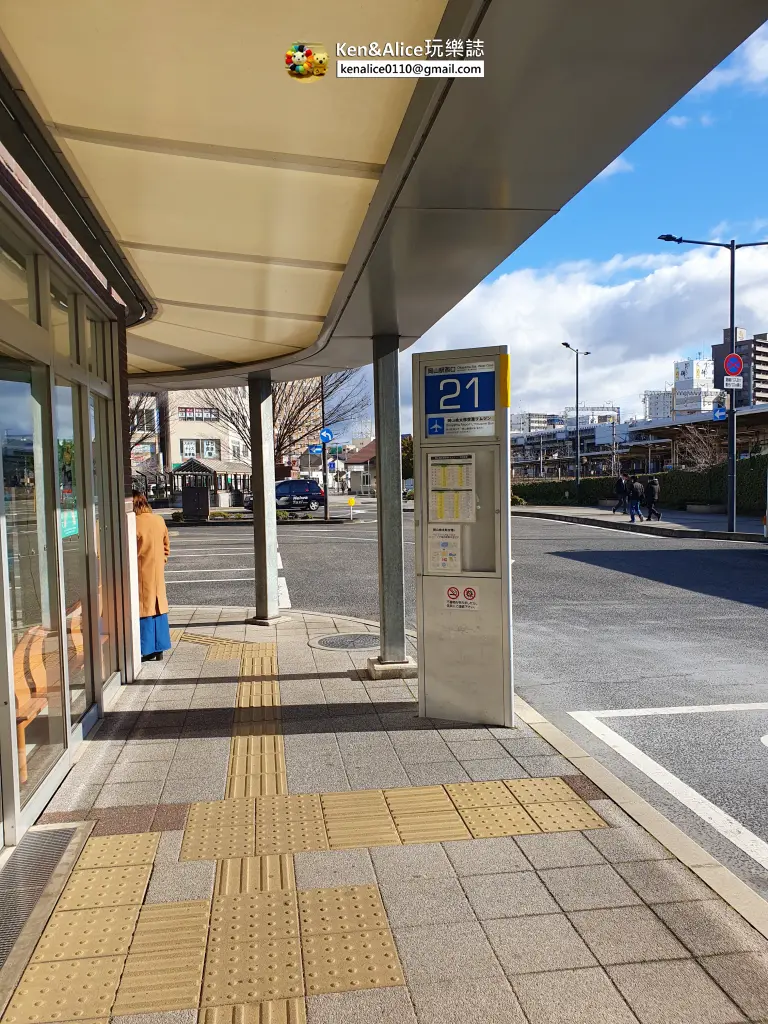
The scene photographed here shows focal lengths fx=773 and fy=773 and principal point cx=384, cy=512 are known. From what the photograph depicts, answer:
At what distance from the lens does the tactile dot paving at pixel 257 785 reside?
407cm

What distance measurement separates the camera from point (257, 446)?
352 inches

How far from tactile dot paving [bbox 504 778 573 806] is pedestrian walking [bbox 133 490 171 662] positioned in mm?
3812

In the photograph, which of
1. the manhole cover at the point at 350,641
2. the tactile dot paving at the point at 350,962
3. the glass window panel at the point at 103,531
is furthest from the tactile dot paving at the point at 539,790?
the manhole cover at the point at 350,641

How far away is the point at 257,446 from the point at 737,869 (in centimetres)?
672

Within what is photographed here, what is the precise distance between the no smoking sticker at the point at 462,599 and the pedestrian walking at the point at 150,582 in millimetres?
2872

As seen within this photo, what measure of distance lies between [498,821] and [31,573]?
105 inches

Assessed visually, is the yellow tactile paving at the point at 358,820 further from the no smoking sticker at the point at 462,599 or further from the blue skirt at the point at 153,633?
the blue skirt at the point at 153,633

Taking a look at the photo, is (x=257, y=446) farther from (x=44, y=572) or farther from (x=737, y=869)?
(x=737, y=869)

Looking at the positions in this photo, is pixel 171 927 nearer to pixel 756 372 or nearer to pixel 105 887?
pixel 105 887

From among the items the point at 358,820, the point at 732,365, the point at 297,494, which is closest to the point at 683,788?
the point at 358,820

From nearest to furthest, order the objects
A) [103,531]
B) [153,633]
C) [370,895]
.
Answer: [370,895]
[103,531]
[153,633]

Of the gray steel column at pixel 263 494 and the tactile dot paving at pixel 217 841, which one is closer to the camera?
the tactile dot paving at pixel 217 841

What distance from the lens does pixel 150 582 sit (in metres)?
6.76

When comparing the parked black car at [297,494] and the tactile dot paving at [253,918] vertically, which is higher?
the parked black car at [297,494]
